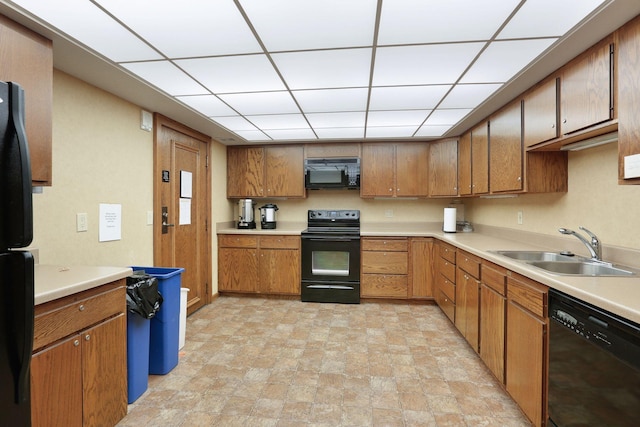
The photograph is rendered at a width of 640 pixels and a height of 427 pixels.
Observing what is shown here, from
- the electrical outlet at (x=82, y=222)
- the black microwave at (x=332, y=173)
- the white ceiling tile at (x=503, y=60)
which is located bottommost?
the electrical outlet at (x=82, y=222)

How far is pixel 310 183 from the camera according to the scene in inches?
171

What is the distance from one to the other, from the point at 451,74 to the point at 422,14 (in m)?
0.77

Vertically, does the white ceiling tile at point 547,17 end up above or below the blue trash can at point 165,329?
above

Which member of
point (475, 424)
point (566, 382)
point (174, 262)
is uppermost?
point (174, 262)

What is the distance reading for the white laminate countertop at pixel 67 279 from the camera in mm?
1303

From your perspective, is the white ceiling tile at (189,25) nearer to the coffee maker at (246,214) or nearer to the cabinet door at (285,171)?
the cabinet door at (285,171)

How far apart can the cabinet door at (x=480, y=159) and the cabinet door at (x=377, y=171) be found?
42.8 inches

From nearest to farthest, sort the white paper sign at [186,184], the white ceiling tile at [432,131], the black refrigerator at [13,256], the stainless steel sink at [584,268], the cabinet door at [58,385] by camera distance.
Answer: the black refrigerator at [13,256] < the cabinet door at [58,385] < the stainless steel sink at [584,268] < the white paper sign at [186,184] < the white ceiling tile at [432,131]

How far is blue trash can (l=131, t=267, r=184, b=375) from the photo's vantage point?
2.23 m

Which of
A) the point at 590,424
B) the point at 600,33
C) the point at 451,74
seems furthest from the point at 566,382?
the point at 451,74

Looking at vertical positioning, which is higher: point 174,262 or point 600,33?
point 600,33

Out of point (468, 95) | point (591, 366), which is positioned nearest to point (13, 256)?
point (591, 366)

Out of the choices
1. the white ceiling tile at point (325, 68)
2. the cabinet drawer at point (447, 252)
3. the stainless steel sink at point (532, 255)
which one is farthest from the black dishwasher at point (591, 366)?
the white ceiling tile at point (325, 68)

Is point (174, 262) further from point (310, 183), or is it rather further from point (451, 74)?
point (451, 74)
